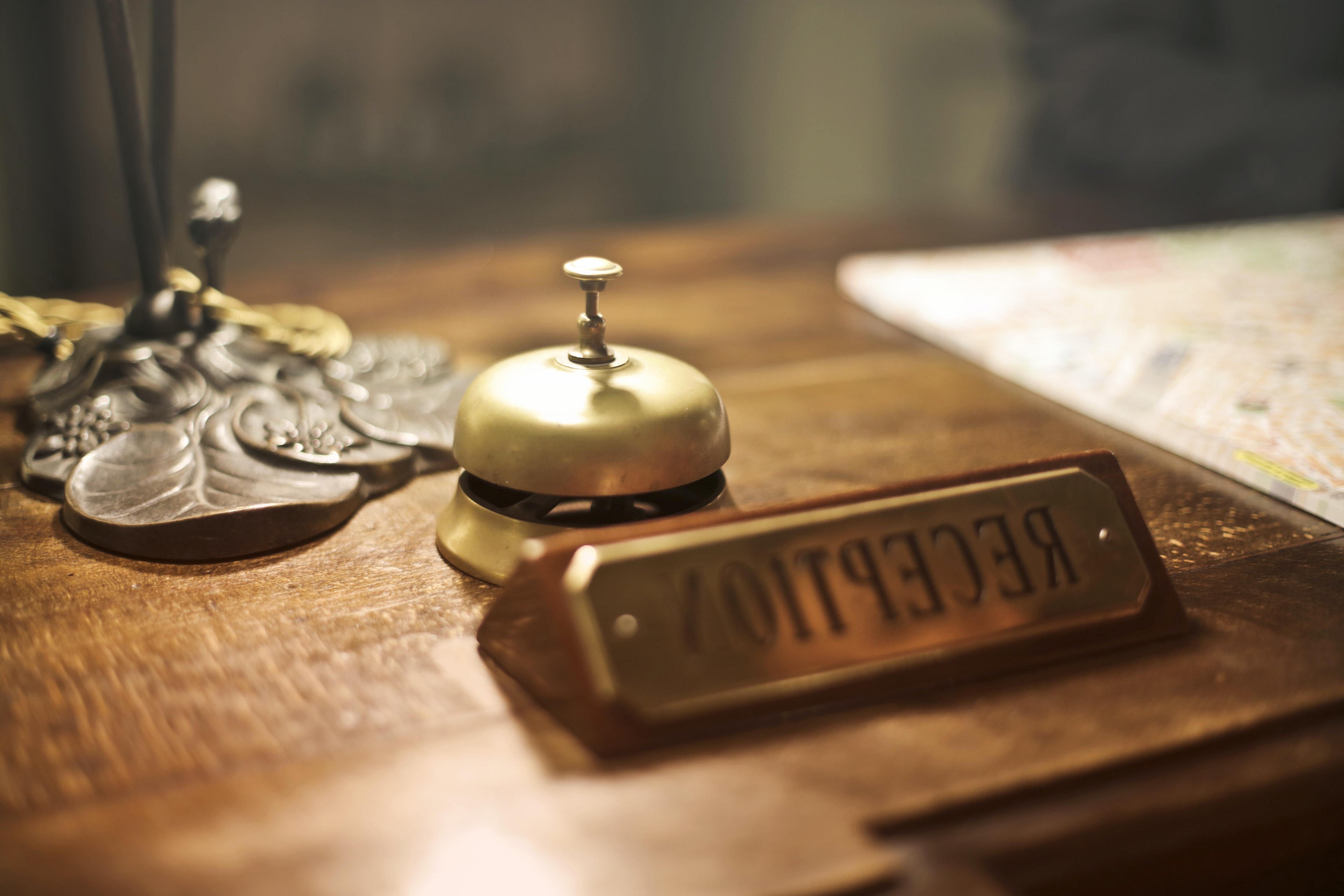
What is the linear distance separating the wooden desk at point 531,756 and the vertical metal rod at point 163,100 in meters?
0.28

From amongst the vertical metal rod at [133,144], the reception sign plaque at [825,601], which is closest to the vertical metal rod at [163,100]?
the vertical metal rod at [133,144]

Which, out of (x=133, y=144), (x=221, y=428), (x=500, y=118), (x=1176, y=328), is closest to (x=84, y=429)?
(x=221, y=428)

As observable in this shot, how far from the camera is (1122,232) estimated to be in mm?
1625

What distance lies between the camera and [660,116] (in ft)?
9.14

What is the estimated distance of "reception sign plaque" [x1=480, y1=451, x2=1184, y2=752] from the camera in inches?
16.8

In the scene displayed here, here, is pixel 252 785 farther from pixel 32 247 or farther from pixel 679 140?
pixel 679 140

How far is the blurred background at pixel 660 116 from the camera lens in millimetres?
1994

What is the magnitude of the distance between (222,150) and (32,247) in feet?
1.67

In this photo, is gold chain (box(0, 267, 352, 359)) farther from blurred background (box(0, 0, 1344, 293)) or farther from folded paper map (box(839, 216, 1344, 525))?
blurred background (box(0, 0, 1344, 293))

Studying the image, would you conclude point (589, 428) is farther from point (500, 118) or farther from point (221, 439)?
point (500, 118)

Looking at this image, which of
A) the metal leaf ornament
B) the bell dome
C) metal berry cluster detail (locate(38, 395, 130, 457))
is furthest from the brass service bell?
metal berry cluster detail (locate(38, 395, 130, 457))

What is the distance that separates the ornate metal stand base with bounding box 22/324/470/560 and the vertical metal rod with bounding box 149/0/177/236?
0.40ft

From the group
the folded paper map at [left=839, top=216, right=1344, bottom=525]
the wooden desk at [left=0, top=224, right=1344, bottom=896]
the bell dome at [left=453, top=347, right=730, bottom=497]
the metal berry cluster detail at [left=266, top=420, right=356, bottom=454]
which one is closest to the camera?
the wooden desk at [left=0, top=224, right=1344, bottom=896]

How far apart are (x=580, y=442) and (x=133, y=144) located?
445 millimetres
